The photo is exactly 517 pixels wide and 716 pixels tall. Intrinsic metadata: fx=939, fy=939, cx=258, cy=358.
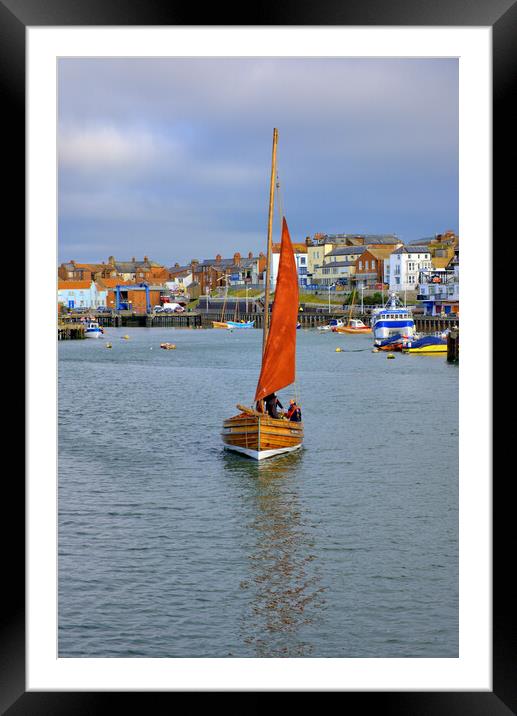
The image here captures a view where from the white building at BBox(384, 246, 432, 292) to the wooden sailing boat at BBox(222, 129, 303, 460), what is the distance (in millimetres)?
52103

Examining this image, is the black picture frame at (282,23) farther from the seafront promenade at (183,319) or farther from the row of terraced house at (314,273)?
the seafront promenade at (183,319)

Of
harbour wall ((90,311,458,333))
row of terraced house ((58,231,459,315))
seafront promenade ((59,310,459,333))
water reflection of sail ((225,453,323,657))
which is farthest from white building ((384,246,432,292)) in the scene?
water reflection of sail ((225,453,323,657))

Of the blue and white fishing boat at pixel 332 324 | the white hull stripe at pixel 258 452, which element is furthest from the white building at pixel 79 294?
the white hull stripe at pixel 258 452

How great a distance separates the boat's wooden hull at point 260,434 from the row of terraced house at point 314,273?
4426 cm

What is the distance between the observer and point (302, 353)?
154 ft

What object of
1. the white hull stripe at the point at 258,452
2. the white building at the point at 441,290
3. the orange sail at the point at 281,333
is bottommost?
the white hull stripe at the point at 258,452

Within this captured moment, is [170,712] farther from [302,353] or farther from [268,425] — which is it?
[302,353]

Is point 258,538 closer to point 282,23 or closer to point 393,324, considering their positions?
point 282,23

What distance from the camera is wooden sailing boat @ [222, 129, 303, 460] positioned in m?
14.8

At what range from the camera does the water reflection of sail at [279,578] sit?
7.23 meters

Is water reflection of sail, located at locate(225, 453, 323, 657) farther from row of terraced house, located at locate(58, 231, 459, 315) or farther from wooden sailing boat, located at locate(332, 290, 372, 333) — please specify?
wooden sailing boat, located at locate(332, 290, 372, 333)

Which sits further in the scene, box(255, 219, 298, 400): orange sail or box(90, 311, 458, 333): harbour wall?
box(90, 311, 458, 333): harbour wall

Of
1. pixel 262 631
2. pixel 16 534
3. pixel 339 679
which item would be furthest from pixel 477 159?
pixel 262 631

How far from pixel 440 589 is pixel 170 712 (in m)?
5.31
